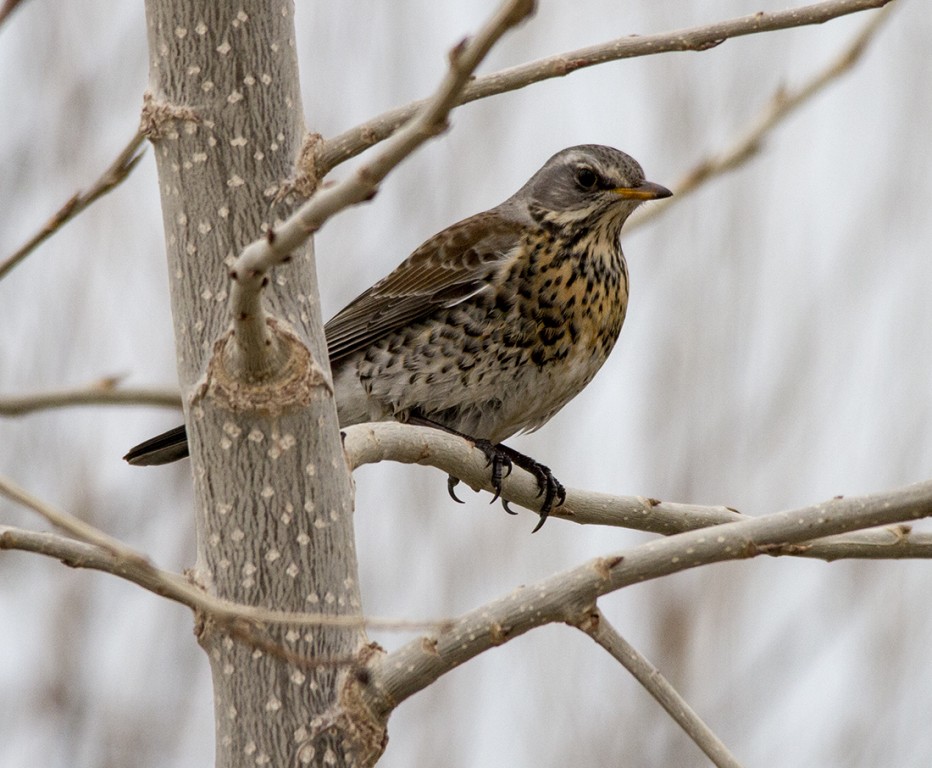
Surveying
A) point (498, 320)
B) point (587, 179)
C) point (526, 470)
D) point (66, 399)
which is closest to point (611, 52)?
point (66, 399)

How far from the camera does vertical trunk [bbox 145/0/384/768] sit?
7.47 feet

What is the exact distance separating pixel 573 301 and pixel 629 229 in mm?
1141

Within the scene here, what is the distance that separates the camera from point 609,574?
2.05 m

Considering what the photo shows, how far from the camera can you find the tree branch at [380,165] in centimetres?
141

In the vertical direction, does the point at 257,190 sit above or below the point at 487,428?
below

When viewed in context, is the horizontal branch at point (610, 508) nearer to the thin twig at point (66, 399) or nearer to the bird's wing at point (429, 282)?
the thin twig at point (66, 399)

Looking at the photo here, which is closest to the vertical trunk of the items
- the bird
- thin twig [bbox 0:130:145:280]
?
thin twig [bbox 0:130:145:280]

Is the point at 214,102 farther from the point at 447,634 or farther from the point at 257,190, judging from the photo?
the point at 447,634

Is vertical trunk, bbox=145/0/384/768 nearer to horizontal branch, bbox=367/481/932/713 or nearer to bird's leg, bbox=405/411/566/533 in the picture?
horizontal branch, bbox=367/481/932/713

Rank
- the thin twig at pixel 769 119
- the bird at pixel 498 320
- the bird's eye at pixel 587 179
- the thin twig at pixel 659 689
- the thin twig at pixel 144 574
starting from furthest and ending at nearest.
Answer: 1. the bird's eye at pixel 587 179
2. the bird at pixel 498 320
3. the thin twig at pixel 769 119
4. the thin twig at pixel 659 689
5. the thin twig at pixel 144 574

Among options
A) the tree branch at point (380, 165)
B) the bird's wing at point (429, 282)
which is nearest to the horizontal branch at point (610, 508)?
the tree branch at point (380, 165)

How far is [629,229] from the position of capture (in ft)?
11.7

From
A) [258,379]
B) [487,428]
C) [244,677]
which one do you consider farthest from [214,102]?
[487,428]

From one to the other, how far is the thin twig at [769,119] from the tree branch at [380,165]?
188cm
